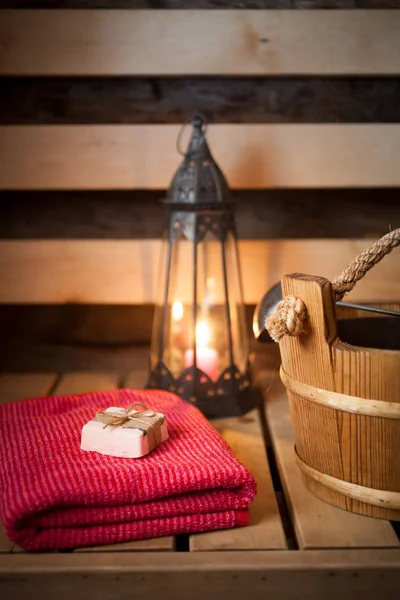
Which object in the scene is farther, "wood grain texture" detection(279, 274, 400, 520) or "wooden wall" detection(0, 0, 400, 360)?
"wooden wall" detection(0, 0, 400, 360)

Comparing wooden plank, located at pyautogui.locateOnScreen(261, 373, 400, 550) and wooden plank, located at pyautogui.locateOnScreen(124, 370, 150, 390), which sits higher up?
wooden plank, located at pyautogui.locateOnScreen(124, 370, 150, 390)

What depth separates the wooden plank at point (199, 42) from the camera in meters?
1.52

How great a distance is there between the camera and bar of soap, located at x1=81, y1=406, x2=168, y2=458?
978mm

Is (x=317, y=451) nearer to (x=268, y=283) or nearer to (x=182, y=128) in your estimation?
(x=268, y=283)

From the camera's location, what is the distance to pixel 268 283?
1.61 m

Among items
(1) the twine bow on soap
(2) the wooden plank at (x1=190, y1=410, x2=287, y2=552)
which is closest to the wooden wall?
(2) the wooden plank at (x1=190, y1=410, x2=287, y2=552)

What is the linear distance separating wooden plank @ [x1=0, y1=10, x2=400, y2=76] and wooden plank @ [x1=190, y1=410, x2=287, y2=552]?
0.84 m

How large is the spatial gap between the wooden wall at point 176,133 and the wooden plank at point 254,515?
17.7 inches

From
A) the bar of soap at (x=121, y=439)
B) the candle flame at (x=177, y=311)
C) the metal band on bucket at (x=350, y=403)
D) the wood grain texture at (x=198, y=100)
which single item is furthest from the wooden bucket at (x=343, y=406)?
the wood grain texture at (x=198, y=100)

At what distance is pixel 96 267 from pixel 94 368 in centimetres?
27

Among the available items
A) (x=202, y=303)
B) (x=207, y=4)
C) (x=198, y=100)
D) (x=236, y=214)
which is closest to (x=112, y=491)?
(x=202, y=303)

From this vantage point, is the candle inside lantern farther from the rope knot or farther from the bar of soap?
the rope knot

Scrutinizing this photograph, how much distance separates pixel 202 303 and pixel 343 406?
0.62 m

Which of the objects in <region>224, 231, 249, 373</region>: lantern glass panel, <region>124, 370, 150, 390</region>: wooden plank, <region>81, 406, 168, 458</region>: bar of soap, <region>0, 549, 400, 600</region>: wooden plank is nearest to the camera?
<region>0, 549, 400, 600</region>: wooden plank
